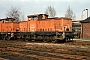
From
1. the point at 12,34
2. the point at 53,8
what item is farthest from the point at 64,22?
the point at 53,8

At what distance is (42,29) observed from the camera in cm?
2186

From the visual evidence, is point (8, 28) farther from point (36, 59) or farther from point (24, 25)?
point (36, 59)

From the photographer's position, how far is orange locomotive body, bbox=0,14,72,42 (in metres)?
20.0

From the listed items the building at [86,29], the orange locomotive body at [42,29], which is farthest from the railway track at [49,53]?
the building at [86,29]

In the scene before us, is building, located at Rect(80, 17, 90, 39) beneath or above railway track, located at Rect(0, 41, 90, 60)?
above

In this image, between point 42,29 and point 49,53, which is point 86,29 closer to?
point 42,29

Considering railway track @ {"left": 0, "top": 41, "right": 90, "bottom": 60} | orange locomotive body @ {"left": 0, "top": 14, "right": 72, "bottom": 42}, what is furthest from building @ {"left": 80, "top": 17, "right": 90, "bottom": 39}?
railway track @ {"left": 0, "top": 41, "right": 90, "bottom": 60}

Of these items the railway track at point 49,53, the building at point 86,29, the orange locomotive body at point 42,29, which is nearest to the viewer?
the railway track at point 49,53

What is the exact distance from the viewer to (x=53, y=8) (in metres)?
81.8

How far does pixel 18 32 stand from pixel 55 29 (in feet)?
22.9

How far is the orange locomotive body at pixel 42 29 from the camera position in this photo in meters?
20.0

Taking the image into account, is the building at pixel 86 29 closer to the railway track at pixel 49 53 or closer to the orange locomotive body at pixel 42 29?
the orange locomotive body at pixel 42 29

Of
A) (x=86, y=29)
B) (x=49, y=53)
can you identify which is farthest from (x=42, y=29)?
(x=86, y=29)

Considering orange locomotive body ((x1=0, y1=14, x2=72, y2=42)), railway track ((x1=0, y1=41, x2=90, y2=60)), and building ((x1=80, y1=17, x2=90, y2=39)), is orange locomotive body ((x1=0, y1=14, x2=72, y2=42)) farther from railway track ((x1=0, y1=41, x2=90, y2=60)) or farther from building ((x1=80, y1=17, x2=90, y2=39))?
building ((x1=80, y1=17, x2=90, y2=39))
